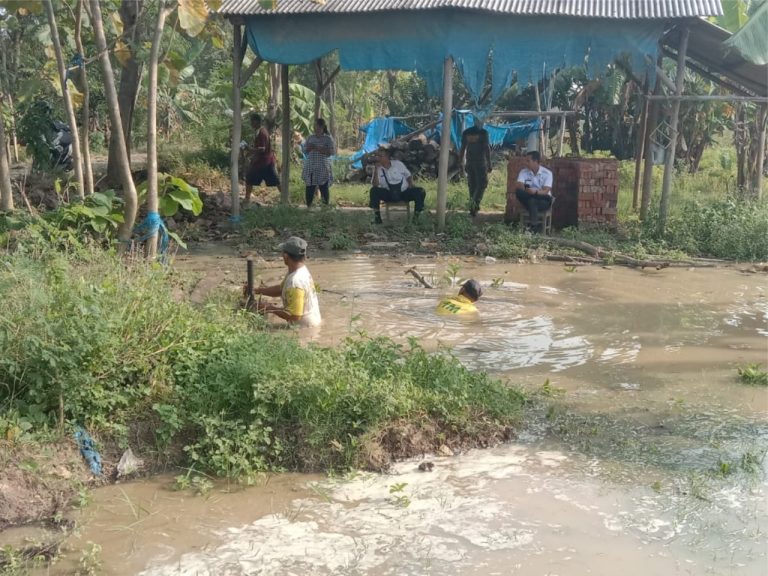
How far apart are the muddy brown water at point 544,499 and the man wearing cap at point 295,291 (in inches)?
6.6

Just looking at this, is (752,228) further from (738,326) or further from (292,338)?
(292,338)

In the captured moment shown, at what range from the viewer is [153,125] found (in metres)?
7.20

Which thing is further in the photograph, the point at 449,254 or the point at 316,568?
the point at 449,254

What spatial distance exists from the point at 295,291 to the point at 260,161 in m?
8.39

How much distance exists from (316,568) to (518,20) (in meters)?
10.2

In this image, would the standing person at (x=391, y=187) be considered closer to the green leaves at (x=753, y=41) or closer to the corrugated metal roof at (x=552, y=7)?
the corrugated metal roof at (x=552, y=7)

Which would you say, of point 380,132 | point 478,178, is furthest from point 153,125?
point 380,132

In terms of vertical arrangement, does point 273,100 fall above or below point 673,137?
above

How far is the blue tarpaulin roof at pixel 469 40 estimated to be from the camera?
39.5 ft

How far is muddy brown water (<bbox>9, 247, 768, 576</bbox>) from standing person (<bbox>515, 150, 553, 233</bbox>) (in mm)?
5417

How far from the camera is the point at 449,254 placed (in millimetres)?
11305

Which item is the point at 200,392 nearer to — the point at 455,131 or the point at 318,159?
the point at 318,159

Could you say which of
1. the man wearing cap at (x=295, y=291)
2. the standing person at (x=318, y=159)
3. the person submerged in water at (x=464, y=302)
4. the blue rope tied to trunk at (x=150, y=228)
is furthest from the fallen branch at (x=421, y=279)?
the standing person at (x=318, y=159)

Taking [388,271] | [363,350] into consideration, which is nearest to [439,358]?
[363,350]
